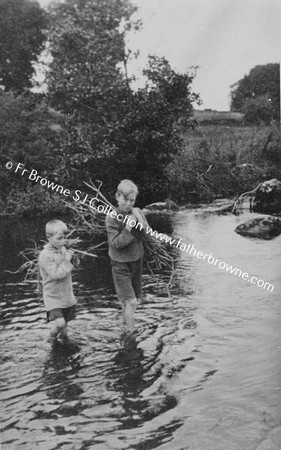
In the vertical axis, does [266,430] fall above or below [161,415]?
above

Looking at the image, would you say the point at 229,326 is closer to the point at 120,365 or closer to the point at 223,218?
the point at 120,365

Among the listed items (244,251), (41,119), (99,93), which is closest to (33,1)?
(41,119)

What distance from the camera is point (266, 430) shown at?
3316 mm

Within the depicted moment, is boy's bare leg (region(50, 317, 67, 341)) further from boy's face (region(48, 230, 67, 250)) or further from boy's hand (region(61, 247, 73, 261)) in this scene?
boy's face (region(48, 230, 67, 250))

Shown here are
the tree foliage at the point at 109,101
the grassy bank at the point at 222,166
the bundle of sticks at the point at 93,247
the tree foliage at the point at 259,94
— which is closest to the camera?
the bundle of sticks at the point at 93,247

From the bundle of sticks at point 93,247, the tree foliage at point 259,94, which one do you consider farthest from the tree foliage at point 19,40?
the bundle of sticks at point 93,247

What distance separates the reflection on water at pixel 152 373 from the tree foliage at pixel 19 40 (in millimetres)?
15417

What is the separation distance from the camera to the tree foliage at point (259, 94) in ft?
81.1

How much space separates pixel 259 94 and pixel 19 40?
13471 mm

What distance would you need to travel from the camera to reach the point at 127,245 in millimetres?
5211

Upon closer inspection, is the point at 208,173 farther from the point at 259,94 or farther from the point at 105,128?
the point at 259,94

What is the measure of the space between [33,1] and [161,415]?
21.4 m

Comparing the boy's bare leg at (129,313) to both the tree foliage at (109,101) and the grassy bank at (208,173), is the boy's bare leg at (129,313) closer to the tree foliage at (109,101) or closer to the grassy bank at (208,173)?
the tree foliage at (109,101)

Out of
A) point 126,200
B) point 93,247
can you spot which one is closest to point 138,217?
point 126,200
